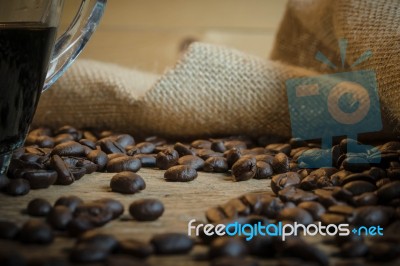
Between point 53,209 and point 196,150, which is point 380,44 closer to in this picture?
point 196,150

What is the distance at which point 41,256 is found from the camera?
29.7 inches

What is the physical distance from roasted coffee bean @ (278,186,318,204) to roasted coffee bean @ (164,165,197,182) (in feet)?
0.75

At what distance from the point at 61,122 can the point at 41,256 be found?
969mm

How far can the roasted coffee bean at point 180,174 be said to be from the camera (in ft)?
3.88

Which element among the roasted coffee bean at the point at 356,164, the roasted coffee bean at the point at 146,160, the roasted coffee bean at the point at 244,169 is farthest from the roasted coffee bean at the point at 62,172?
the roasted coffee bean at the point at 356,164

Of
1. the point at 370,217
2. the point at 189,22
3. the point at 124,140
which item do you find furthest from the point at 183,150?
the point at 189,22

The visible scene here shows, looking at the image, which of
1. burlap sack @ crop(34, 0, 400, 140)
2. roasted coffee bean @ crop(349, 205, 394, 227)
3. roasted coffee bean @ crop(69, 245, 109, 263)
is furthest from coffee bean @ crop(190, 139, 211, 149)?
roasted coffee bean @ crop(69, 245, 109, 263)

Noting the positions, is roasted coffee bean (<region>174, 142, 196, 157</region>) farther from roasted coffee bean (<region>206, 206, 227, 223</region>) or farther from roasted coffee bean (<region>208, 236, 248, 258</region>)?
roasted coffee bean (<region>208, 236, 248, 258</region>)

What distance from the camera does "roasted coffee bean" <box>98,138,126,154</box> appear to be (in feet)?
4.42

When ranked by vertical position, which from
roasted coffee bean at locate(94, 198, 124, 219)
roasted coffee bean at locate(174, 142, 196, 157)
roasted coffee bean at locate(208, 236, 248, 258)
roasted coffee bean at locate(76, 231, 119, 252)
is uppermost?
roasted coffee bean at locate(208, 236, 248, 258)

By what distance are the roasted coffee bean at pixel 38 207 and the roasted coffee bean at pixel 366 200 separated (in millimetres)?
500

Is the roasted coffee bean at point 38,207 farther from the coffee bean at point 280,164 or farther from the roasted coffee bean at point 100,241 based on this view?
the coffee bean at point 280,164

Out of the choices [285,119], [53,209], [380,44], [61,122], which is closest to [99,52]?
[61,122]

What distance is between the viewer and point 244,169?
3.90 ft
